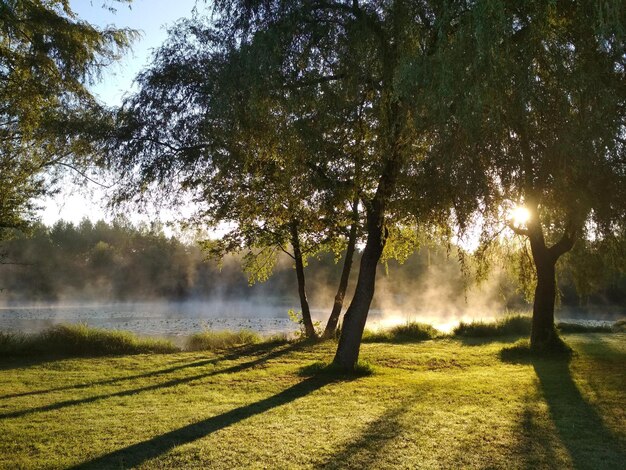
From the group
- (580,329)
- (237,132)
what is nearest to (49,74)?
(237,132)

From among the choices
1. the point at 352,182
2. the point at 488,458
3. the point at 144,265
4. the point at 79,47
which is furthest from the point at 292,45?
the point at 144,265

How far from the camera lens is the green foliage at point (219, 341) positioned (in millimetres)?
14664

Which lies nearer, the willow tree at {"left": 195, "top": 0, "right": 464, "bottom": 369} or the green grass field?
the green grass field

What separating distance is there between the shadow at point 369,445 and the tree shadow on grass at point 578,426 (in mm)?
1765

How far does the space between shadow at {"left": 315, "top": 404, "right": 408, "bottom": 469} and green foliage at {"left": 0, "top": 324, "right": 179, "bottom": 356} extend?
348 inches

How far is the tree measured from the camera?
8.88m

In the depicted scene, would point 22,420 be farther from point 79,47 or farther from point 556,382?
point 556,382

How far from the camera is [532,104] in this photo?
5.57 metres

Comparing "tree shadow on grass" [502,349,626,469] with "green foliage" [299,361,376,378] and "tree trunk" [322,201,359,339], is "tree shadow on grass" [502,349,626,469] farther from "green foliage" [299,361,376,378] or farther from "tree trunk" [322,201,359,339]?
"tree trunk" [322,201,359,339]

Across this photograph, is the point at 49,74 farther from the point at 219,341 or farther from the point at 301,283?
the point at 301,283

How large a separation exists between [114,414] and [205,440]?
189 cm

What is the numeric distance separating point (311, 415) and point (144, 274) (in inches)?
2100

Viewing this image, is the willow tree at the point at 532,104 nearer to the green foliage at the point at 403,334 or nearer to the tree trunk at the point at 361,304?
the tree trunk at the point at 361,304

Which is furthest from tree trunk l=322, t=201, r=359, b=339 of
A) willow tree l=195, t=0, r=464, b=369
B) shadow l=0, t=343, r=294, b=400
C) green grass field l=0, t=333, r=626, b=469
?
willow tree l=195, t=0, r=464, b=369
